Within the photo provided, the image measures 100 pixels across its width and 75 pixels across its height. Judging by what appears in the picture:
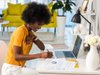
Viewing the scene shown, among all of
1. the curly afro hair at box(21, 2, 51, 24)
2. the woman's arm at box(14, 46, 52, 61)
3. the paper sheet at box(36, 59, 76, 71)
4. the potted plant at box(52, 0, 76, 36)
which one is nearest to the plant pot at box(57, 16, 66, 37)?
Answer: the potted plant at box(52, 0, 76, 36)

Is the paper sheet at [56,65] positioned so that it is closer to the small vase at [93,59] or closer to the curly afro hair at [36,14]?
the small vase at [93,59]

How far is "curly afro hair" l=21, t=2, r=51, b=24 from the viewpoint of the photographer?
2.11 meters

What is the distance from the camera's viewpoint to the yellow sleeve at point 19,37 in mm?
2093

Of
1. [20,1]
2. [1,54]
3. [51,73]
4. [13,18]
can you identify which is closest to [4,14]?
[13,18]

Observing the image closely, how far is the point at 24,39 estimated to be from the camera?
2.15 metres

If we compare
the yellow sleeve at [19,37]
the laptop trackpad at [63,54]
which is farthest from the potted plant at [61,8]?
the yellow sleeve at [19,37]

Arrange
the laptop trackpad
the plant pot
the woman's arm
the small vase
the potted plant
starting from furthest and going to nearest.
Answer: the plant pot, the potted plant, the laptop trackpad, the small vase, the woman's arm

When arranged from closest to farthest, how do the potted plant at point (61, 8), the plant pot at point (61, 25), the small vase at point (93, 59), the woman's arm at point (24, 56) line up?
the woman's arm at point (24, 56)
the small vase at point (93, 59)
the potted plant at point (61, 8)
the plant pot at point (61, 25)

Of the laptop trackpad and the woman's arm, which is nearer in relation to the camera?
the woman's arm

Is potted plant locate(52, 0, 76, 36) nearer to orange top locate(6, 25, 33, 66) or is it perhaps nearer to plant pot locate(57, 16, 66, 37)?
plant pot locate(57, 16, 66, 37)

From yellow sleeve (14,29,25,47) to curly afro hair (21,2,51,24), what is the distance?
11cm

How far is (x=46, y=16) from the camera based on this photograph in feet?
7.12

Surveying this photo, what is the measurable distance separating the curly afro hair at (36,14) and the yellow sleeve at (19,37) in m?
0.11

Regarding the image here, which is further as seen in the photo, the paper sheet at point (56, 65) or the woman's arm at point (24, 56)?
the paper sheet at point (56, 65)
